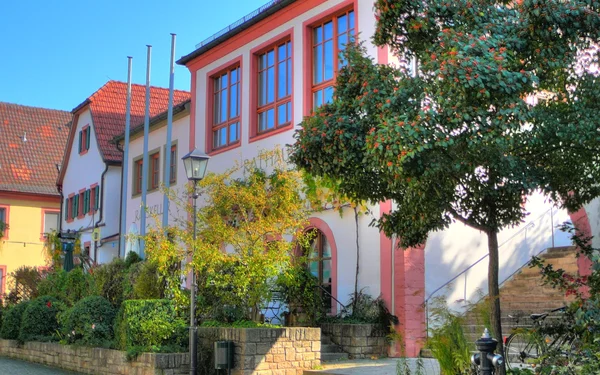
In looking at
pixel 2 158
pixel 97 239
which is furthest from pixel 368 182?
pixel 2 158

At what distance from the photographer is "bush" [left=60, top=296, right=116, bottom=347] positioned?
16.2m

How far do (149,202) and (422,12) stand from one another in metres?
18.5

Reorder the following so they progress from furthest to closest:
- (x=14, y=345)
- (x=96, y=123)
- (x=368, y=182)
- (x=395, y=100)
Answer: (x=96, y=123)
(x=14, y=345)
(x=368, y=182)
(x=395, y=100)

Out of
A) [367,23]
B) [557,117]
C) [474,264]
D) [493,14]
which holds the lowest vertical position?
[474,264]

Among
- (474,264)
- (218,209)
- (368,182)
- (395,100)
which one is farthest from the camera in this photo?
(474,264)

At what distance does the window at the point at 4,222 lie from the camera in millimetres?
40347

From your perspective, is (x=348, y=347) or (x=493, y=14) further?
(x=348, y=347)

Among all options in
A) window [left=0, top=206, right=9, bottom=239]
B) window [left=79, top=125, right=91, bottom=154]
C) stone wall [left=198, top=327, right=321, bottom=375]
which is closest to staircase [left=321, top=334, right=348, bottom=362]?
stone wall [left=198, top=327, right=321, bottom=375]

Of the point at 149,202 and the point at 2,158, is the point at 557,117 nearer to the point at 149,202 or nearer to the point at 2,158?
the point at 149,202

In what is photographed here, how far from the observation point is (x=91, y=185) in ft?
111

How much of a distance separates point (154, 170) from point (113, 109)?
26.5 feet

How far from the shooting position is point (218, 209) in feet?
50.7

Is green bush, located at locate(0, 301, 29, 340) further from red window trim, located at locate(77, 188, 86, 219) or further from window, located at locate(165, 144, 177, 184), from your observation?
red window trim, located at locate(77, 188, 86, 219)

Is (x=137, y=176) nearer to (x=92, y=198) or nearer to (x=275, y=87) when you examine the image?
(x=92, y=198)
